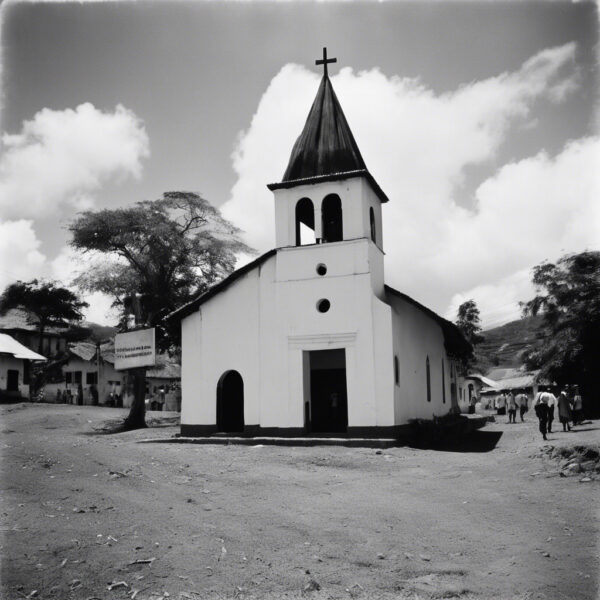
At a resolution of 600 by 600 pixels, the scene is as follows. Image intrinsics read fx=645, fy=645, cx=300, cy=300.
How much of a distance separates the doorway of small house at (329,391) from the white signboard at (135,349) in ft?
22.6

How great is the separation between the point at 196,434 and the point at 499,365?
204 ft

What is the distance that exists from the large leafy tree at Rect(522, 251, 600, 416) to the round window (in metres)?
17.1

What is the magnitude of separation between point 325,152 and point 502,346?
67.2 meters

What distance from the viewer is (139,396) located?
2917 cm

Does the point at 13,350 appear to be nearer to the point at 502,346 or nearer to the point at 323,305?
the point at 323,305

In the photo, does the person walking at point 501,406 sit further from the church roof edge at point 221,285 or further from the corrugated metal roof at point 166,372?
the church roof edge at point 221,285

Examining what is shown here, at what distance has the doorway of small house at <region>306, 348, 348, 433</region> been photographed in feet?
73.2

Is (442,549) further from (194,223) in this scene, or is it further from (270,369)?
(194,223)

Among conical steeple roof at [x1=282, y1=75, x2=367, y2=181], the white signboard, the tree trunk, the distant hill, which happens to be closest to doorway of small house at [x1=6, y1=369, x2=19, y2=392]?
the tree trunk

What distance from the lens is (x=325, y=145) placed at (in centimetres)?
2205

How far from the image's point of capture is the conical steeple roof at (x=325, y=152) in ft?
70.0

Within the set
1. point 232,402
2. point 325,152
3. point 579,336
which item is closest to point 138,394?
point 232,402

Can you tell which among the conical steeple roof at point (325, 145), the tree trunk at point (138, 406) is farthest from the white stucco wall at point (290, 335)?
the tree trunk at point (138, 406)

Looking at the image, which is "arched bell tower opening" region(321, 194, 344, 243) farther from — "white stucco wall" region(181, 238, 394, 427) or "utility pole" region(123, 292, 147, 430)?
"utility pole" region(123, 292, 147, 430)
